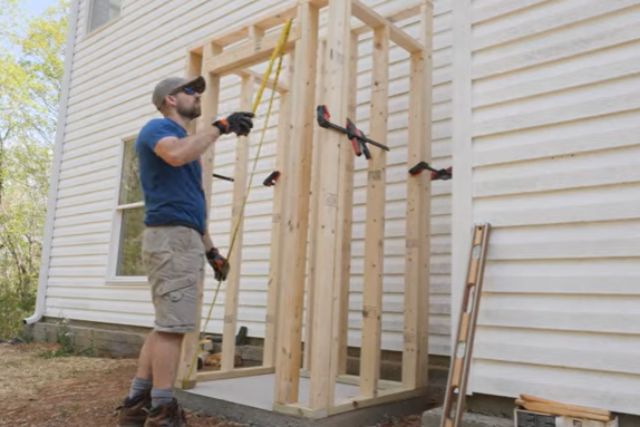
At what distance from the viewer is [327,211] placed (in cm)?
282

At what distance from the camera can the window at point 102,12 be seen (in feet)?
26.6

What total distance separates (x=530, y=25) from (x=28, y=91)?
20.8 m

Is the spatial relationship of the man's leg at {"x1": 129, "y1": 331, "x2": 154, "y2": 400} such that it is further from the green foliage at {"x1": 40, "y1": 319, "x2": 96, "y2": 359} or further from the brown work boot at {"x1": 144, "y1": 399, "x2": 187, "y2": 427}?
the green foliage at {"x1": 40, "y1": 319, "x2": 96, "y2": 359}

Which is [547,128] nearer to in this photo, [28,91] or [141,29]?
[141,29]

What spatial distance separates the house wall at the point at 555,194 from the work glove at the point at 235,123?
1125 mm

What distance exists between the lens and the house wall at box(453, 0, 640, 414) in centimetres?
231

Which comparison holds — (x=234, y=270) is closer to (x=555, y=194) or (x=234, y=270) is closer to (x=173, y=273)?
(x=173, y=273)

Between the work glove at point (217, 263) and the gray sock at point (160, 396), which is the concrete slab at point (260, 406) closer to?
the gray sock at point (160, 396)

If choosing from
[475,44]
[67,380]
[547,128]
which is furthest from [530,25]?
[67,380]

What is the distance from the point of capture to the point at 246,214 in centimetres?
521

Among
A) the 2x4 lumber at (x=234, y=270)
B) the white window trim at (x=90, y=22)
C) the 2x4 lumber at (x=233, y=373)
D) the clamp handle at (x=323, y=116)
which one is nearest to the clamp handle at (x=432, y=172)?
the clamp handle at (x=323, y=116)

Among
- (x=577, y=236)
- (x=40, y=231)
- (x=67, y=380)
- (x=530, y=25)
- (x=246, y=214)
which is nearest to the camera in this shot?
(x=577, y=236)

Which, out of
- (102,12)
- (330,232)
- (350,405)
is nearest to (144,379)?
(350,405)

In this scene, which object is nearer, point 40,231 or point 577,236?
point 577,236
